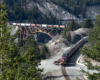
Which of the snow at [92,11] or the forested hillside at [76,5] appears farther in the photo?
the snow at [92,11]

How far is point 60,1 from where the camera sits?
5758 inches

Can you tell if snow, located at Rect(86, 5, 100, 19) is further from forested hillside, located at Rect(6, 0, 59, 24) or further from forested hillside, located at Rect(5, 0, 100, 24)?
forested hillside, located at Rect(6, 0, 59, 24)

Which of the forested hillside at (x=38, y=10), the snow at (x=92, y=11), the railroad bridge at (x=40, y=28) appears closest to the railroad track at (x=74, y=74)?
the railroad bridge at (x=40, y=28)

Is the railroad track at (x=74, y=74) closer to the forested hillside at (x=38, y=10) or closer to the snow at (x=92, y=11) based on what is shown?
the forested hillside at (x=38, y=10)

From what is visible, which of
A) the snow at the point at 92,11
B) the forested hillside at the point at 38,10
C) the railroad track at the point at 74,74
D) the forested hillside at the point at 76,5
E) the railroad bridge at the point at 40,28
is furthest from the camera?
the snow at the point at 92,11

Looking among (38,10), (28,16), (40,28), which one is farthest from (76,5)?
(40,28)

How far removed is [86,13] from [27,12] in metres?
54.7

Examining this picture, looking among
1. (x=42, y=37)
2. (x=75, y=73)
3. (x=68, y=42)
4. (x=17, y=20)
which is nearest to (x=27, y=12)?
(x=17, y=20)

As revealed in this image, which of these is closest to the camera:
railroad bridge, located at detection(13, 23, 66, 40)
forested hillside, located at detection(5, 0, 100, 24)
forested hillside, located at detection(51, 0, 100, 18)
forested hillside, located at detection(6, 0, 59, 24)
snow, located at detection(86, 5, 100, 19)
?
railroad bridge, located at detection(13, 23, 66, 40)

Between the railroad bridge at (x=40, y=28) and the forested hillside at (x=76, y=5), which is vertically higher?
the forested hillside at (x=76, y=5)

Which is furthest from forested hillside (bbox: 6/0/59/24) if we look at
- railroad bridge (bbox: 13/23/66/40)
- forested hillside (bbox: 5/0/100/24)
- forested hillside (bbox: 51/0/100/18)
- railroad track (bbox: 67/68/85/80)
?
railroad track (bbox: 67/68/85/80)

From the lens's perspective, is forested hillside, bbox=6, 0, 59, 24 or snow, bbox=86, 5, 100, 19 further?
snow, bbox=86, 5, 100, 19

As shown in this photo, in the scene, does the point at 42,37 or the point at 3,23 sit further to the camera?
the point at 42,37

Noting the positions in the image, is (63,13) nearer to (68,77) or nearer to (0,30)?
(68,77)
